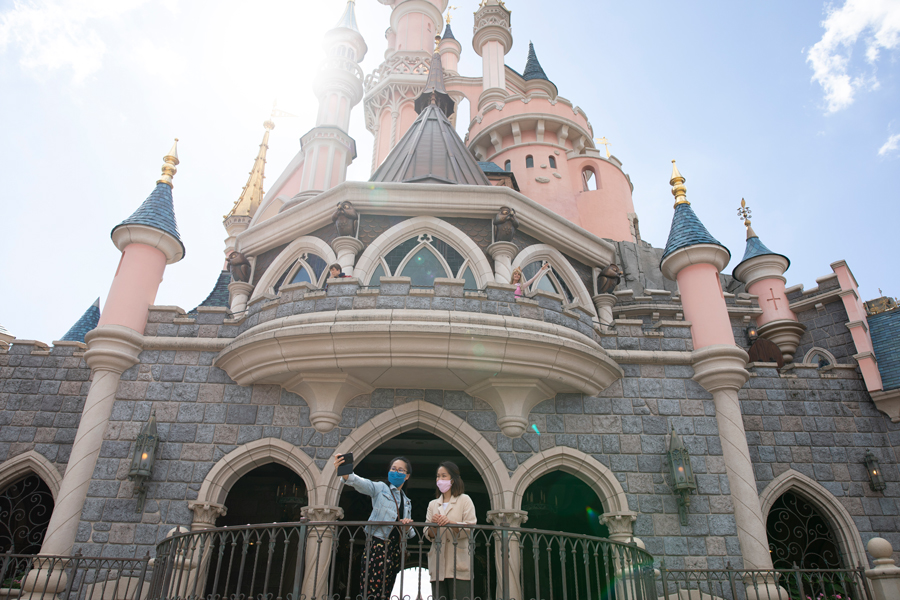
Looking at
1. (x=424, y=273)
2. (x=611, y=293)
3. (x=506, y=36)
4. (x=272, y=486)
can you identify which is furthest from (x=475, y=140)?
(x=272, y=486)

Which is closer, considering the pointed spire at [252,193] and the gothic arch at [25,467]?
the gothic arch at [25,467]

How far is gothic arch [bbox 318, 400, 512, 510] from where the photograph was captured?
27.5ft

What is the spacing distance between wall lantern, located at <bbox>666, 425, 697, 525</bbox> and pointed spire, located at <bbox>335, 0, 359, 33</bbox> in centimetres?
2147

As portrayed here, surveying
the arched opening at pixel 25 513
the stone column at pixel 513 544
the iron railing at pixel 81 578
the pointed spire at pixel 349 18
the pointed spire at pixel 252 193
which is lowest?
the iron railing at pixel 81 578

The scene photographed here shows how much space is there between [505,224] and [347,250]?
266cm

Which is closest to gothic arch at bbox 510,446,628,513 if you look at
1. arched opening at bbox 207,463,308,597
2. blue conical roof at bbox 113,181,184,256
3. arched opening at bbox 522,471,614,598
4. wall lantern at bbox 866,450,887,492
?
arched opening at bbox 522,471,614,598

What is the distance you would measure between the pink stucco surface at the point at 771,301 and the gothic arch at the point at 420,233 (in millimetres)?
8795

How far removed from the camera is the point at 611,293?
1199 centimetres

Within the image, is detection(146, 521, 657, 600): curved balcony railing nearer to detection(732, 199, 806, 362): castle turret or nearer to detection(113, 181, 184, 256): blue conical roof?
detection(113, 181, 184, 256): blue conical roof

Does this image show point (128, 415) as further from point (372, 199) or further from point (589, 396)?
point (589, 396)

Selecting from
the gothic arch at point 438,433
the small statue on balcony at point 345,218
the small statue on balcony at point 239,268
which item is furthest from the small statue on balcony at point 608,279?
the small statue on balcony at point 239,268

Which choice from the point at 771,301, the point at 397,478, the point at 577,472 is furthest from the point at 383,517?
the point at 771,301

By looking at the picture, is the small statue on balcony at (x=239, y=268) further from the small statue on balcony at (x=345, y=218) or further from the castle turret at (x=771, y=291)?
the castle turret at (x=771, y=291)

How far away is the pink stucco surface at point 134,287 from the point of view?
9.30 meters
